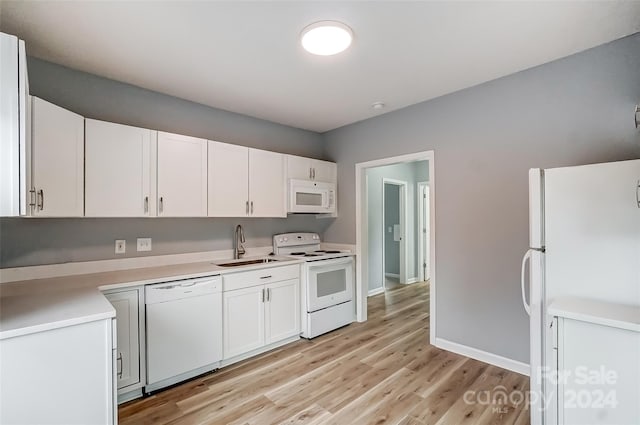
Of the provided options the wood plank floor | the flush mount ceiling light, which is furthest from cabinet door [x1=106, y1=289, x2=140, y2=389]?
the flush mount ceiling light

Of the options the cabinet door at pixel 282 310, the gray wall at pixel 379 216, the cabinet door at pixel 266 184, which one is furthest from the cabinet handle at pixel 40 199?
the gray wall at pixel 379 216

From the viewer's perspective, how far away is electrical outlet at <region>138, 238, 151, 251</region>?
9.01 feet

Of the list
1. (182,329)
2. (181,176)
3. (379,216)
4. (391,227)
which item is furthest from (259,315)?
(391,227)

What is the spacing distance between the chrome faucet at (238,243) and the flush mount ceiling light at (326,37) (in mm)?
2059

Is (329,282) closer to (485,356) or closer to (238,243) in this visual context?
(238,243)

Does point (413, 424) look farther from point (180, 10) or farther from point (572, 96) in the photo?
point (180, 10)

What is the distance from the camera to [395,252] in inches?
248

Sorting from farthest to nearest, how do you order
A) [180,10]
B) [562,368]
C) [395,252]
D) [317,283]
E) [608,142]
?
1. [395,252]
2. [317,283]
3. [608,142]
4. [180,10]
5. [562,368]

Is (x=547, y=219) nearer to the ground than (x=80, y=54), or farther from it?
nearer to the ground

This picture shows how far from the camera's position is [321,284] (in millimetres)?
3445

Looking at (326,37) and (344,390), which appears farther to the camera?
(344,390)

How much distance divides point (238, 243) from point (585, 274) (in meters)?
2.96

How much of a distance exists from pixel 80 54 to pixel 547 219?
132 inches

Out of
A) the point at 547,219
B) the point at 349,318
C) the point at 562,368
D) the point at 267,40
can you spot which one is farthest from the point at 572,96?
the point at 349,318
